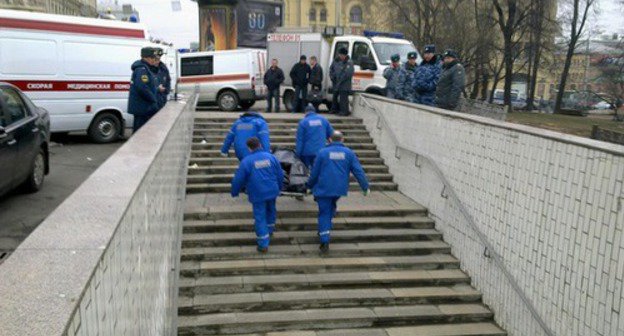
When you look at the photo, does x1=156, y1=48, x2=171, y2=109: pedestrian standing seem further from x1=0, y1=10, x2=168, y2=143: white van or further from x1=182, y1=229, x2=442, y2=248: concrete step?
x1=0, y1=10, x2=168, y2=143: white van

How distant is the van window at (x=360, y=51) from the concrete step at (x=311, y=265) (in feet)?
26.3

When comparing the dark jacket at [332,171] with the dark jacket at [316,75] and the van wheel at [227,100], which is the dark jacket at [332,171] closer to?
the dark jacket at [316,75]

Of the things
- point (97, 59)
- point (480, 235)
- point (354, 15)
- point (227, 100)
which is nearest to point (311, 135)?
point (480, 235)

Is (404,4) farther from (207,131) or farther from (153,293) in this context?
Answer: (153,293)

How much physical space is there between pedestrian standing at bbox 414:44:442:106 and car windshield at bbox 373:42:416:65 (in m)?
3.86

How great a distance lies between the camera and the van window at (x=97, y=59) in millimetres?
12273

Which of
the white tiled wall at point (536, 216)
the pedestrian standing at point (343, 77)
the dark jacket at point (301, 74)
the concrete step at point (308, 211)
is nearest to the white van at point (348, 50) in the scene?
the dark jacket at point (301, 74)

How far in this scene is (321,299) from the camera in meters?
7.00

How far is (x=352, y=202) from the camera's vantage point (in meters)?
9.53

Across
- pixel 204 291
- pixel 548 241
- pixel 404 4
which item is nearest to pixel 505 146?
pixel 548 241

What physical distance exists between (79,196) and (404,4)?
114 feet

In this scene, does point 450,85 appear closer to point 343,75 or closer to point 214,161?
point 343,75

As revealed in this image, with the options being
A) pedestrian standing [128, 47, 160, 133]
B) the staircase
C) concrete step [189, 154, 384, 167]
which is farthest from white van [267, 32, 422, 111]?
pedestrian standing [128, 47, 160, 133]

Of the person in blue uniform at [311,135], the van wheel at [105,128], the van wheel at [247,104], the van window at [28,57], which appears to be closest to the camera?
the person in blue uniform at [311,135]
